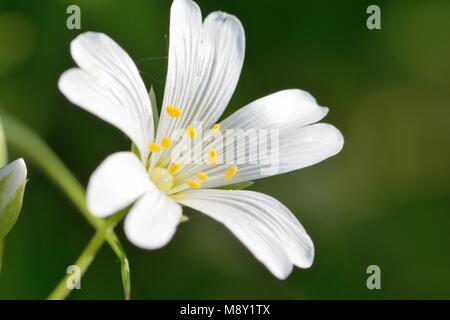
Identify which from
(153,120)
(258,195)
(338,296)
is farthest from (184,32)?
(338,296)

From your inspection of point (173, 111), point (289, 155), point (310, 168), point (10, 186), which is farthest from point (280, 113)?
point (310, 168)

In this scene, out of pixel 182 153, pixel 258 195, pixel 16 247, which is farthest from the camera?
pixel 16 247

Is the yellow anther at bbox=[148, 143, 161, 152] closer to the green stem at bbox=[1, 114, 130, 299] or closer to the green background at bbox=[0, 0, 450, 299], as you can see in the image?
the green stem at bbox=[1, 114, 130, 299]

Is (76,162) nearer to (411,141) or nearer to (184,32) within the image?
(184,32)

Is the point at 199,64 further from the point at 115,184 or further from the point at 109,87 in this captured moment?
the point at 115,184

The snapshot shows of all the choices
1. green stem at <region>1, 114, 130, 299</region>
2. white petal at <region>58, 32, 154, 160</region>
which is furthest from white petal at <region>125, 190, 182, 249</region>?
green stem at <region>1, 114, 130, 299</region>

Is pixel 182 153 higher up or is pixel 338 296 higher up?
pixel 182 153

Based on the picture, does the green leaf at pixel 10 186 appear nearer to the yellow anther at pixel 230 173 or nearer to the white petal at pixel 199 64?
the white petal at pixel 199 64

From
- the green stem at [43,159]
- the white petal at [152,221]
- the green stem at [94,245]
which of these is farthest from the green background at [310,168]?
the white petal at [152,221]
